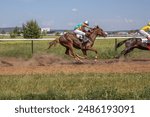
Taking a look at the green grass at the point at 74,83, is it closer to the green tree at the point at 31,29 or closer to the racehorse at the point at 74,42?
the racehorse at the point at 74,42

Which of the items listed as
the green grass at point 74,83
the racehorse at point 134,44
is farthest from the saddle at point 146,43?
the green grass at point 74,83

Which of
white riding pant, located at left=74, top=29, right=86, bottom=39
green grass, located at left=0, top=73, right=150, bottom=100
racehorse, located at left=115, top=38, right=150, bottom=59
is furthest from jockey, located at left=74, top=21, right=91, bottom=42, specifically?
green grass, located at left=0, top=73, right=150, bottom=100

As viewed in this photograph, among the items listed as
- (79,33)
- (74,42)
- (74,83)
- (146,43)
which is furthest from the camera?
(146,43)

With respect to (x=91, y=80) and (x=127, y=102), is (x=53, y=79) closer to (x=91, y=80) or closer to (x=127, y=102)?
(x=91, y=80)

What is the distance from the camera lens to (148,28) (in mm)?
20578

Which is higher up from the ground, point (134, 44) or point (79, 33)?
point (79, 33)

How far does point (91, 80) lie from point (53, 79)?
48.8 inches

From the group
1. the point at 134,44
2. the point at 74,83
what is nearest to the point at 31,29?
the point at 134,44

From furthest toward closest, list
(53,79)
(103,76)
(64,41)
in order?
1. (64,41)
2. (103,76)
3. (53,79)

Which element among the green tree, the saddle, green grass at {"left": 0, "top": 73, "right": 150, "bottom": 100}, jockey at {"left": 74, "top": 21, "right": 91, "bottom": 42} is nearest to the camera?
green grass at {"left": 0, "top": 73, "right": 150, "bottom": 100}

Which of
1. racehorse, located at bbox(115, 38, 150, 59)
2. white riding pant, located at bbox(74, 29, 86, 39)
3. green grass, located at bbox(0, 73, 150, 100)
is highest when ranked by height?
white riding pant, located at bbox(74, 29, 86, 39)

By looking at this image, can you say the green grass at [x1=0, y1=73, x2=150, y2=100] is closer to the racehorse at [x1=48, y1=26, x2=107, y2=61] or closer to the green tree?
the racehorse at [x1=48, y1=26, x2=107, y2=61]

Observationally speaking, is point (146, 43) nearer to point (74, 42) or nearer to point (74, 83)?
point (74, 42)

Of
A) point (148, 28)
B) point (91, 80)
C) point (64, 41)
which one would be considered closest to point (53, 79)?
point (91, 80)
